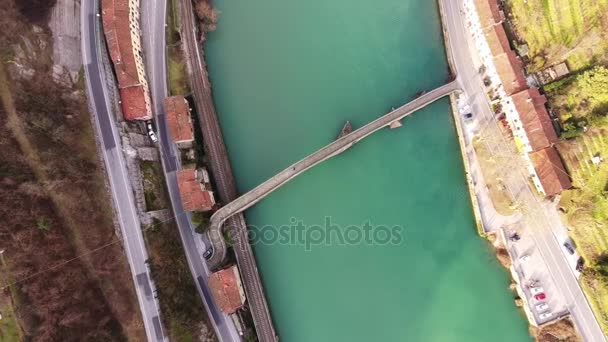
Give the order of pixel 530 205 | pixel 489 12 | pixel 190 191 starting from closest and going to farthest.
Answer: pixel 190 191
pixel 489 12
pixel 530 205

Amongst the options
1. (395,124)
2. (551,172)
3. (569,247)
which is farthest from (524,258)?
(395,124)

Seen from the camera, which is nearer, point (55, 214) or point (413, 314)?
point (55, 214)

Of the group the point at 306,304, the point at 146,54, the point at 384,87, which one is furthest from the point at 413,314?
the point at 146,54

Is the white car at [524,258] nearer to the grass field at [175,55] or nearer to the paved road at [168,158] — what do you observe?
the paved road at [168,158]

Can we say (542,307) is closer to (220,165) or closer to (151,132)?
(220,165)

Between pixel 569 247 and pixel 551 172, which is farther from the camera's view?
pixel 569 247

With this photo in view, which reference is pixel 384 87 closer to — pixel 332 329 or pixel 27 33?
pixel 332 329

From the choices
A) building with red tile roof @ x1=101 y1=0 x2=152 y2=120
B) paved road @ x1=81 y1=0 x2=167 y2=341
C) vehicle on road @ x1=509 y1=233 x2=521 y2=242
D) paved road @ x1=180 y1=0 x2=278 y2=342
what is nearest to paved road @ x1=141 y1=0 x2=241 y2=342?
building with red tile roof @ x1=101 y1=0 x2=152 y2=120
